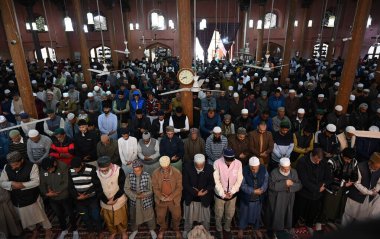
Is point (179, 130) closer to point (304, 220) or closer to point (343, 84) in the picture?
point (304, 220)

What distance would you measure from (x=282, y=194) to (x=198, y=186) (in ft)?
4.60

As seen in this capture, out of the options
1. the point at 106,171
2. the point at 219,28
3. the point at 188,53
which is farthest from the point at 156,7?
the point at 106,171

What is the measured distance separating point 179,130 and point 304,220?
3143 millimetres

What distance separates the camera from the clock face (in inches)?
214

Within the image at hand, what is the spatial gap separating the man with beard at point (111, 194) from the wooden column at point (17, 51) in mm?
3899

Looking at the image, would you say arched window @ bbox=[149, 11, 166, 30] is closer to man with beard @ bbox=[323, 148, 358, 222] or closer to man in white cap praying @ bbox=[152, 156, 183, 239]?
man in white cap praying @ bbox=[152, 156, 183, 239]

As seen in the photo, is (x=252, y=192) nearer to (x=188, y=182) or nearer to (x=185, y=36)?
(x=188, y=182)

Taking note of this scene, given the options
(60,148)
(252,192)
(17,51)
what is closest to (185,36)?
(60,148)

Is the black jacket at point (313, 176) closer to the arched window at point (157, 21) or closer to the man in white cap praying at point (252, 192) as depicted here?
the man in white cap praying at point (252, 192)

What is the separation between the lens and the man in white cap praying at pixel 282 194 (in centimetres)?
418

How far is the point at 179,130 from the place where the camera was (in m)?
6.07

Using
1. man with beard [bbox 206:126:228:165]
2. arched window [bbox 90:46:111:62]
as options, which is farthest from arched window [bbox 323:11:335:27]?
man with beard [bbox 206:126:228:165]

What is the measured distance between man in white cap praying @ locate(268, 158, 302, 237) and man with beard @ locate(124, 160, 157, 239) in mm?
2031

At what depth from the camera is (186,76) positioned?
5.48 meters
